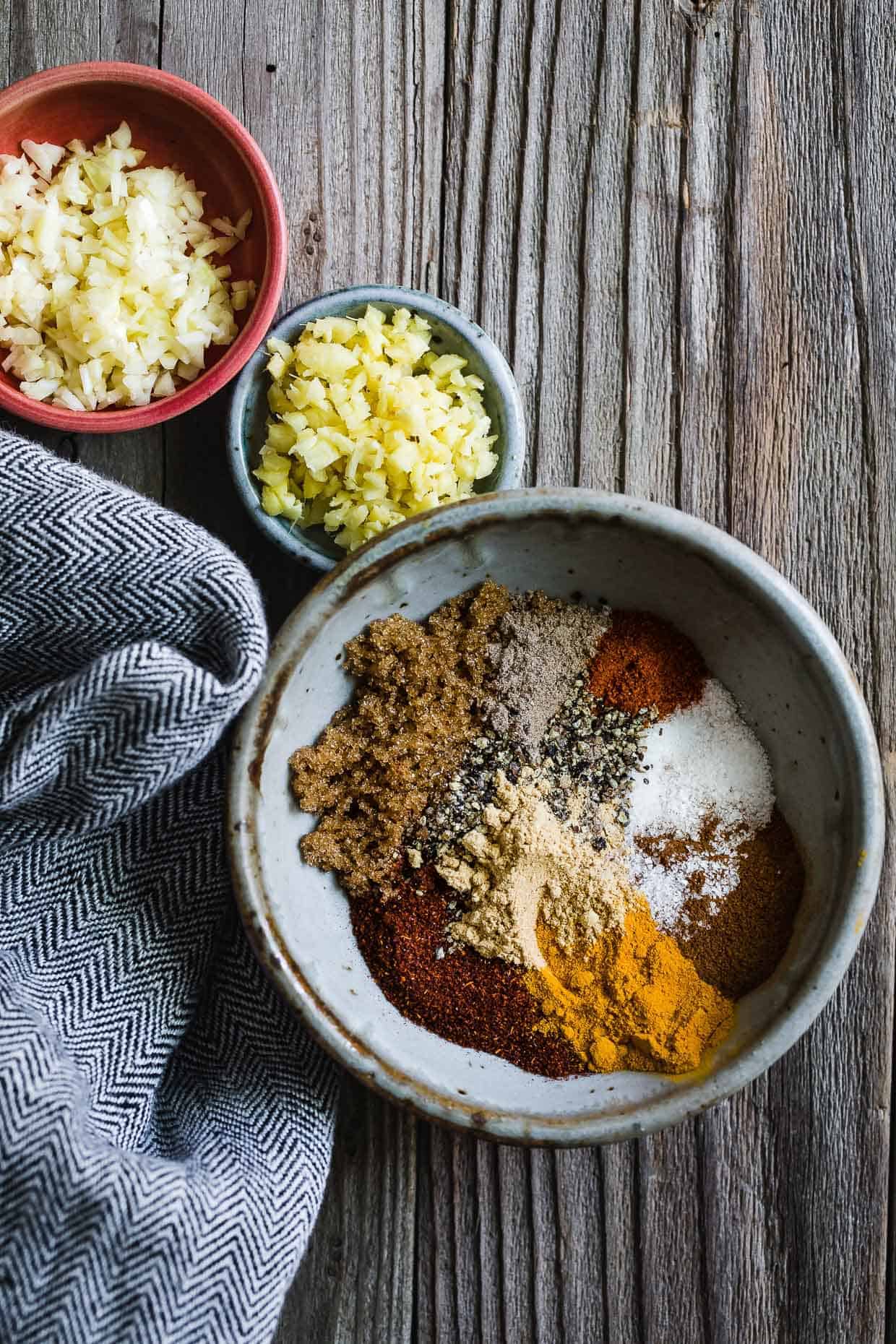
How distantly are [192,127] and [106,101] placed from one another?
10 centimetres

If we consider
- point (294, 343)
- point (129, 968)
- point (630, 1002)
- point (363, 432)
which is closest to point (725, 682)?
point (630, 1002)

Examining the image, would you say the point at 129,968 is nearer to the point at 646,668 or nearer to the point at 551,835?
the point at 551,835

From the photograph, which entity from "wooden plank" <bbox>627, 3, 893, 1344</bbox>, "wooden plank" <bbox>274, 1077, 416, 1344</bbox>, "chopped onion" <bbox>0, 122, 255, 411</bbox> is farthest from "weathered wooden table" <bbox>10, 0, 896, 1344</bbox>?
"wooden plank" <bbox>274, 1077, 416, 1344</bbox>

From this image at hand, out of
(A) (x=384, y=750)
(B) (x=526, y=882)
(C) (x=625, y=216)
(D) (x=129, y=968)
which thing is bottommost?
(D) (x=129, y=968)

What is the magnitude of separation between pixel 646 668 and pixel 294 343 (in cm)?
55

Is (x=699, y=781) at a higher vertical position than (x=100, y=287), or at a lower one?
lower

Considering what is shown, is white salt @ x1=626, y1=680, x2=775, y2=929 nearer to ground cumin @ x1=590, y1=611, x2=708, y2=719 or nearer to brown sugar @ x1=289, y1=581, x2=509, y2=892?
ground cumin @ x1=590, y1=611, x2=708, y2=719

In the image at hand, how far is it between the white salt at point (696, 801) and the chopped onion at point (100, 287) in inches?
27.1

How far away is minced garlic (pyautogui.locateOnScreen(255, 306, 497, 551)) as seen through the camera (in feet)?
3.89

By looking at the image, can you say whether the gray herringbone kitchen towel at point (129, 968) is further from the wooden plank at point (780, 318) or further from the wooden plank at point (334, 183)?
the wooden plank at point (780, 318)

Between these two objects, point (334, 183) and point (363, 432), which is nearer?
point (363, 432)

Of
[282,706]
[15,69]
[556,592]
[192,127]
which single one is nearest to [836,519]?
[556,592]

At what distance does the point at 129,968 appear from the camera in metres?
1.18

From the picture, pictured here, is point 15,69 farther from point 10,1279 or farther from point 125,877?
point 10,1279
